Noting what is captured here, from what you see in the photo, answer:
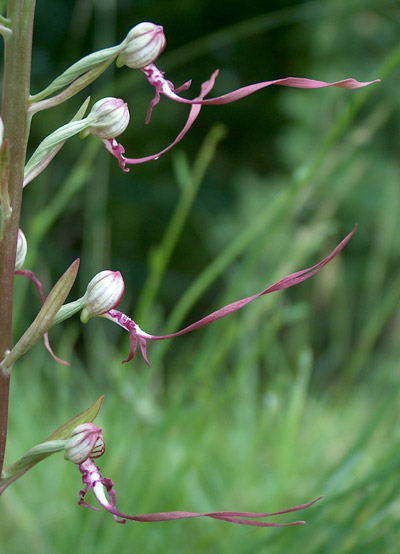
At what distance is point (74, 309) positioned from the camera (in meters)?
0.47

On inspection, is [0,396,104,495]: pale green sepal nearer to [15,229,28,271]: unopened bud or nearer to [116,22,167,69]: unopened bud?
[15,229,28,271]: unopened bud

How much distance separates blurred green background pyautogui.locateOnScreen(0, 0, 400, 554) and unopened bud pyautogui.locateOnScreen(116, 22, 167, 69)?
1.11 feet

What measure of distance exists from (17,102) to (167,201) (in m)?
3.11

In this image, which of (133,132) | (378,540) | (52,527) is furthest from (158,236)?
(378,540)

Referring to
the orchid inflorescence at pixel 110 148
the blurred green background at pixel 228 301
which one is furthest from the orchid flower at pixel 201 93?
the blurred green background at pixel 228 301

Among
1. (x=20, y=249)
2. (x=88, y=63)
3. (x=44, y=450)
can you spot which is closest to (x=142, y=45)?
(x=88, y=63)

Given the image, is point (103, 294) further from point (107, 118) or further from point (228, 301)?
point (228, 301)

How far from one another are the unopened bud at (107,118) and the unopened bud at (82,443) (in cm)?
19

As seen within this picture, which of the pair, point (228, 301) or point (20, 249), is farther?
point (228, 301)

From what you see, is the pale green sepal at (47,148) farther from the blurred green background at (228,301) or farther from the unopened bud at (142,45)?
the blurred green background at (228,301)

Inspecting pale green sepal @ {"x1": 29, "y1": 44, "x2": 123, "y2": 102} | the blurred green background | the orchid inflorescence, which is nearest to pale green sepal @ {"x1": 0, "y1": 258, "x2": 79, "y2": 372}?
the orchid inflorescence

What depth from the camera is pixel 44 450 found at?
446 millimetres

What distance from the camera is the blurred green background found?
2.99 ft

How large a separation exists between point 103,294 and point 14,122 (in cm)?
12
